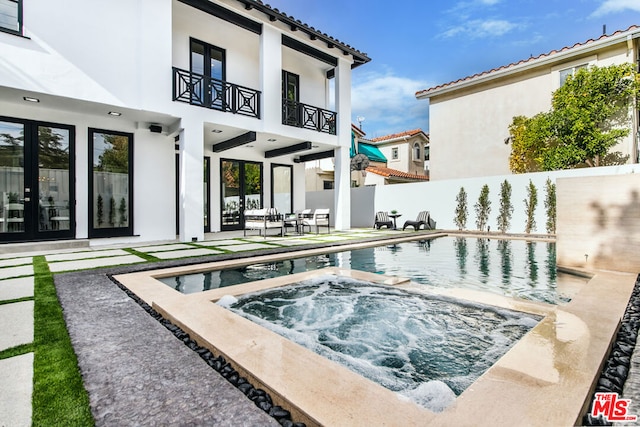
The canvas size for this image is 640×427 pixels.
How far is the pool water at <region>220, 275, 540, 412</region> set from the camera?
2.40 meters

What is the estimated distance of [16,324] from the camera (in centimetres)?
299

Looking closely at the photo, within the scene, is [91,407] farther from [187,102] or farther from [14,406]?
[187,102]

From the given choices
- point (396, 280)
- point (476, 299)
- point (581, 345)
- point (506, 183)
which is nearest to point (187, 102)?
point (396, 280)

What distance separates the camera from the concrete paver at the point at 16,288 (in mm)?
3934

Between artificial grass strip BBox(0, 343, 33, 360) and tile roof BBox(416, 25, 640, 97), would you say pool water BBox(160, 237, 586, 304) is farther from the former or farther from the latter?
tile roof BBox(416, 25, 640, 97)

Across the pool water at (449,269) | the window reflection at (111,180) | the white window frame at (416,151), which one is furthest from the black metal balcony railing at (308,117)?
the white window frame at (416,151)

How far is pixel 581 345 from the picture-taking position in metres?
2.44

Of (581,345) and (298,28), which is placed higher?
(298,28)

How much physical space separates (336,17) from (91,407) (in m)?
24.5

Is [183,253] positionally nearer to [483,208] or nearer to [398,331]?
[398,331]

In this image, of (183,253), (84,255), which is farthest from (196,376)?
(84,255)

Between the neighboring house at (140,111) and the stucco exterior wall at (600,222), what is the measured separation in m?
8.76

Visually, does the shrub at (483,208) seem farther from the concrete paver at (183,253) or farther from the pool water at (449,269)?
the concrete paver at (183,253)

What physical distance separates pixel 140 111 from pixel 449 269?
8.68 metres
